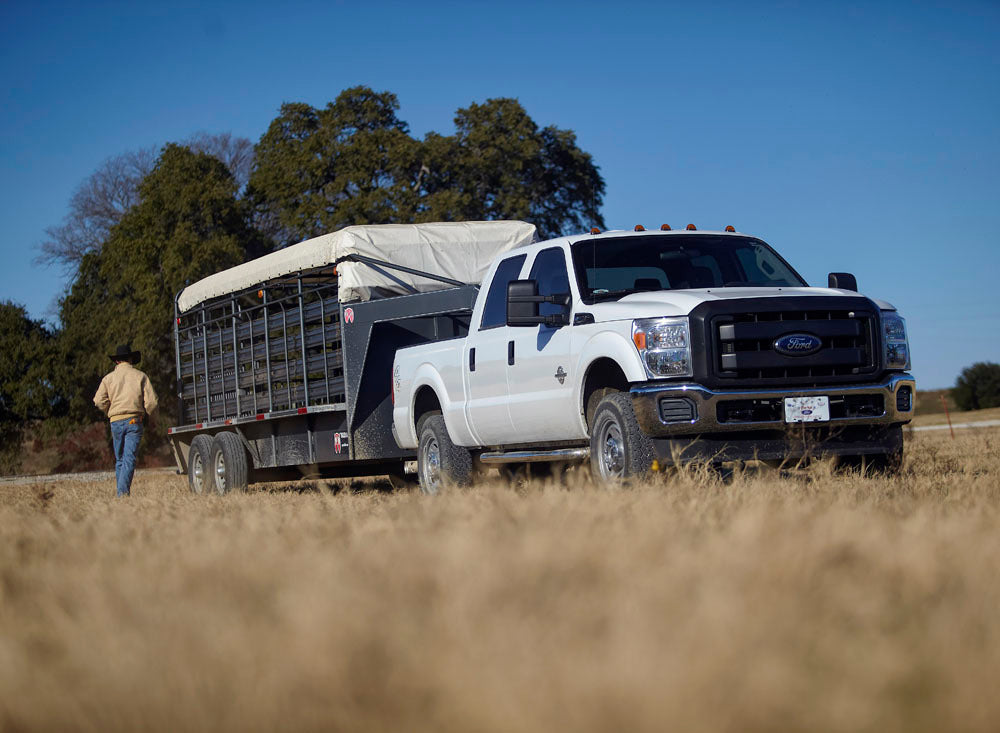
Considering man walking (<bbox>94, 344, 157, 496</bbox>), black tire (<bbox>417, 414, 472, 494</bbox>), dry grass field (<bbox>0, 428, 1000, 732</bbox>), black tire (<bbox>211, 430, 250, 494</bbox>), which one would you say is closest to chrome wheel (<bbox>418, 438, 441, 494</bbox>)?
black tire (<bbox>417, 414, 472, 494</bbox>)

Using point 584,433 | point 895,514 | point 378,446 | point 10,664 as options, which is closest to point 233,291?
point 378,446

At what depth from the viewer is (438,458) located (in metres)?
11.8

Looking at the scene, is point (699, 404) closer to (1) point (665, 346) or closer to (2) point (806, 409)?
(1) point (665, 346)

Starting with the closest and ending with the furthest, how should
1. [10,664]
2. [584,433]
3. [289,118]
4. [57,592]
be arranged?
[10,664] → [57,592] → [584,433] → [289,118]

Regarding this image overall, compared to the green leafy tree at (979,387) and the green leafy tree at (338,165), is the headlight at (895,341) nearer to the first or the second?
the green leafy tree at (338,165)

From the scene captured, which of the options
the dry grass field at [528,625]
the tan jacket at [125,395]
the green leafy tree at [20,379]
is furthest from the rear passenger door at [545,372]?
the green leafy tree at [20,379]

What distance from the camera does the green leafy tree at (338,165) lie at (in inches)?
1385

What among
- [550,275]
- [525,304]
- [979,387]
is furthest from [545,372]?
[979,387]

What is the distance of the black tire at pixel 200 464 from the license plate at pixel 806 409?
9.29 metres

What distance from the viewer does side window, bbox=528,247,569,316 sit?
34.6 ft

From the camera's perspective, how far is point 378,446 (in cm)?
1338

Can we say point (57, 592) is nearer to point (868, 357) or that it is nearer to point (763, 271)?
point (868, 357)

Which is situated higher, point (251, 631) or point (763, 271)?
point (763, 271)

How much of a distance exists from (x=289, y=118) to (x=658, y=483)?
3180cm
